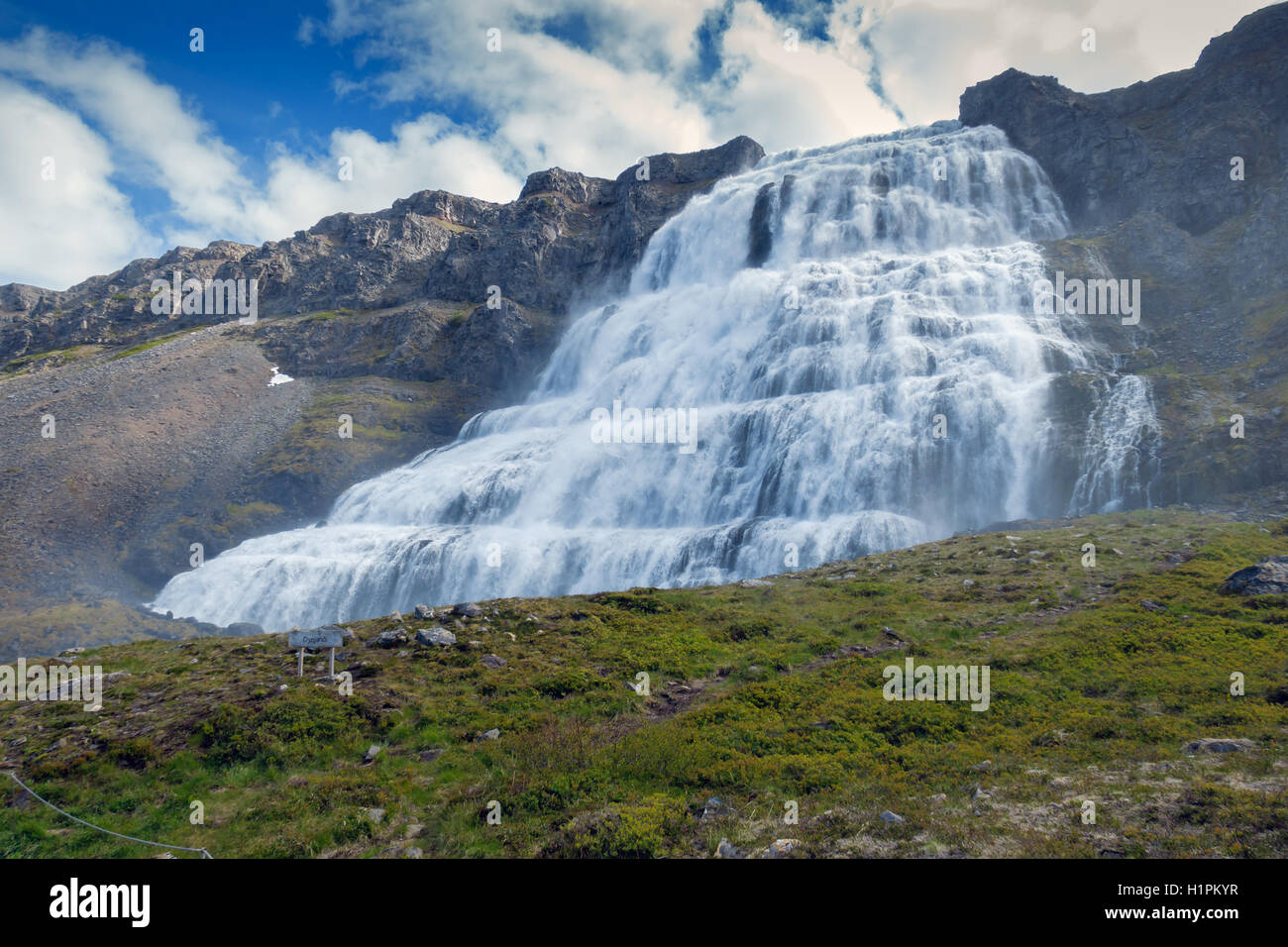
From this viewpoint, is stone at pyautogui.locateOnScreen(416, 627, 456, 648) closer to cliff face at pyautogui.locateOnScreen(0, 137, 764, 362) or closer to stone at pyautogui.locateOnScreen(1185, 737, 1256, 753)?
stone at pyautogui.locateOnScreen(1185, 737, 1256, 753)

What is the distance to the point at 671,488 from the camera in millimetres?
50031

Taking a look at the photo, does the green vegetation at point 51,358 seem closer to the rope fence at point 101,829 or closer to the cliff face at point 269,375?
the cliff face at point 269,375

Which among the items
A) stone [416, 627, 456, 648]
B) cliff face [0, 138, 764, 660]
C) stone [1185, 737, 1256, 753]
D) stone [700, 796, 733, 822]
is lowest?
stone [700, 796, 733, 822]

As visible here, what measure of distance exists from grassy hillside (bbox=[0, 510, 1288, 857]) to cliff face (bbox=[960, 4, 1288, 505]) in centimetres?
1734

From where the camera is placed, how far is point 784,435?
46500mm

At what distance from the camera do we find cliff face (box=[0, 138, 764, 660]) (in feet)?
206

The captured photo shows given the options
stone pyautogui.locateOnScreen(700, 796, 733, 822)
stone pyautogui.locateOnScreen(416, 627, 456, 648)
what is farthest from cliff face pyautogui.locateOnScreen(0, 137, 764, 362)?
stone pyautogui.locateOnScreen(700, 796, 733, 822)

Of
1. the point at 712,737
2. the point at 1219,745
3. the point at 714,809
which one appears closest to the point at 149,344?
the point at 712,737

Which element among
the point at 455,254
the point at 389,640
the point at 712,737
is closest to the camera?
the point at 712,737

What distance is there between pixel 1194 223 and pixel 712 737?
81.0 metres

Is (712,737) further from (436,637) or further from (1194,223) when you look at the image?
(1194,223)

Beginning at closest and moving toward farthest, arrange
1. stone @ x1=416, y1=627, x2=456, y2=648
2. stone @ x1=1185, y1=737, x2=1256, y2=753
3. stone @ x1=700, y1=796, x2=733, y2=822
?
stone @ x1=700, y1=796, x2=733, y2=822, stone @ x1=1185, y1=737, x2=1256, y2=753, stone @ x1=416, y1=627, x2=456, y2=648
